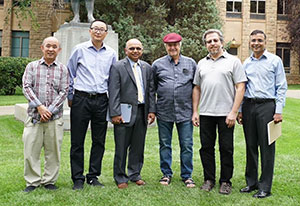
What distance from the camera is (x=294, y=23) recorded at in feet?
87.6

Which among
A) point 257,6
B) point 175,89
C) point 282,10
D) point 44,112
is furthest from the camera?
point 282,10

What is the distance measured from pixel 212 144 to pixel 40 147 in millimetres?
2187

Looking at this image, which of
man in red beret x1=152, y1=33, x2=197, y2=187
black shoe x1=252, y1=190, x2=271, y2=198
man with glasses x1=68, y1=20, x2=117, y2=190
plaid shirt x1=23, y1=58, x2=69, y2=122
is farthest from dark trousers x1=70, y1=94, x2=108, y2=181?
black shoe x1=252, y1=190, x2=271, y2=198

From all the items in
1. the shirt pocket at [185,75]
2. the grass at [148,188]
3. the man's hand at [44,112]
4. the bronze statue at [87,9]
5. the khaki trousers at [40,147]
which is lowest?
the grass at [148,188]

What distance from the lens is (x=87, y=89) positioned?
4.49 meters

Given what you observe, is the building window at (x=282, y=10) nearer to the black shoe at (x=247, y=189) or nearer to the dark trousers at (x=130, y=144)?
the black shoe at (x=247, y=189)

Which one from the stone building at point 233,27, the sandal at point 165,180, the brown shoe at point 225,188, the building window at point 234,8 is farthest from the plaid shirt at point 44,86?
the building window at point 234,8

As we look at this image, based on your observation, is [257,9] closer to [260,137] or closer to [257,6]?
[257,6]

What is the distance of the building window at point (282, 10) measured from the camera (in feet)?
93.2

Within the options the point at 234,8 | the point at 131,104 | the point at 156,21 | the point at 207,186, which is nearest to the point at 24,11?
the point at 156,21

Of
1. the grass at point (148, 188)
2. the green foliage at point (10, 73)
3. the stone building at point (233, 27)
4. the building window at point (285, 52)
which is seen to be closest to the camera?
the grass at point (148, 188)

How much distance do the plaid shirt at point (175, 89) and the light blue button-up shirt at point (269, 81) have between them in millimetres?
842

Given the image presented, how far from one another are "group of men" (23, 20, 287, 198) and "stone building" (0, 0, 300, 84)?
2072cm

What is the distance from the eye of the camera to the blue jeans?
4824 millimetres
